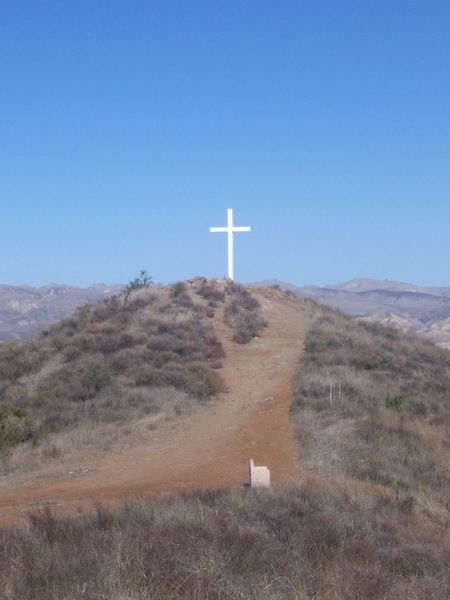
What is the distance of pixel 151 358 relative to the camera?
83.3ft

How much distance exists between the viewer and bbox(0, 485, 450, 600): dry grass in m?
5.82

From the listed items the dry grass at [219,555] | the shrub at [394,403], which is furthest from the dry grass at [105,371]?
the dry grass at [219,555]

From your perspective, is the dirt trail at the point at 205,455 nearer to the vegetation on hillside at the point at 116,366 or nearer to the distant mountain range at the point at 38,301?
the vegetation on hillside at the point at 116,366

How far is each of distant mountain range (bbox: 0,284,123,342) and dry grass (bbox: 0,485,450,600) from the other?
62.2 m

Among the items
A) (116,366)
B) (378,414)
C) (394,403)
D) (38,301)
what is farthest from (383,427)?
(38,301)

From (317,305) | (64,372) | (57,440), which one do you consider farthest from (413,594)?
(317,305)

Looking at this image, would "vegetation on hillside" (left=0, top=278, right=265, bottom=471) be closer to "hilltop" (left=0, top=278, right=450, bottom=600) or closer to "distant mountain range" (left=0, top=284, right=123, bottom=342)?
"hilltop" (left=0, top=278, right=450, bottom=600)

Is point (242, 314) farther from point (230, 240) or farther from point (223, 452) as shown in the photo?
point (223, 452)

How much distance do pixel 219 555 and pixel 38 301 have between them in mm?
93822

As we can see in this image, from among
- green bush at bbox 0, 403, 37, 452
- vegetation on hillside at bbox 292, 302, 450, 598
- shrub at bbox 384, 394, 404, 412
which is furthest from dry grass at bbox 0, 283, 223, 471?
shrub at bbox 384, 394, 404, 412

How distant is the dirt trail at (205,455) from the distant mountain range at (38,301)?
159 ft

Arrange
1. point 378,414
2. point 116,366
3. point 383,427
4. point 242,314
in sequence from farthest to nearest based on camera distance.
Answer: point 242,314, point 116,366, point 378,414, point 383,427

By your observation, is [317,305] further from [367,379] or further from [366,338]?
[367,379]

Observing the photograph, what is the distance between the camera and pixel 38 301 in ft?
320
